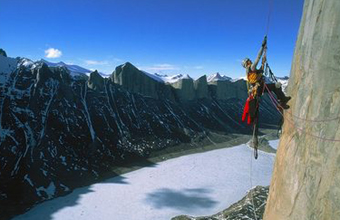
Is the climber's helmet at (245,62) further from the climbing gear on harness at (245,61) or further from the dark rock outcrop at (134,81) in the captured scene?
the dark rock outcrop at (134,81)

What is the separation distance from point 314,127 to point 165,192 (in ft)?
175

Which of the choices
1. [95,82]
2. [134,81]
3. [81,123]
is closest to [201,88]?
[134,81]

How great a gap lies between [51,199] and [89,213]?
36.5ft

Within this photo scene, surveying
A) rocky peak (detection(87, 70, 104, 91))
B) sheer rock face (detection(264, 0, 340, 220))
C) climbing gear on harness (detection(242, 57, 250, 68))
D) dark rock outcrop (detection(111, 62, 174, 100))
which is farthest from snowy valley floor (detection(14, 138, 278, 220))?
dark rock outcrop (detection(111, 62, 174, 100))

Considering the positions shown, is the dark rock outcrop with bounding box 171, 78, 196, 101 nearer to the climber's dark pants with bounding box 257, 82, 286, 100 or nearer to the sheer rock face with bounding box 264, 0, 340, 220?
the climber's dark pants with bounding box 257, 82, 286, 100

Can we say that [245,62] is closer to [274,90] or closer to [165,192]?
[274,90]

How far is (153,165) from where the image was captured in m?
76.6

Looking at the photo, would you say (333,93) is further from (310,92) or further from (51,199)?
(51,199)

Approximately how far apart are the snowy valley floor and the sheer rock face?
40758mm

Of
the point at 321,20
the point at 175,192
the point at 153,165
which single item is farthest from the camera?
the point at 153,165

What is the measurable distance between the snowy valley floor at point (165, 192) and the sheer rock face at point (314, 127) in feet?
134

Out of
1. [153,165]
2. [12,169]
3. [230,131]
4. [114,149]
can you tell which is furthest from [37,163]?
[230,131]

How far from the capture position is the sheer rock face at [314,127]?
635 cm

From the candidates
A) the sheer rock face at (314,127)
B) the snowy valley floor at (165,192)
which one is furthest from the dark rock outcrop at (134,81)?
the sheer rock face at (314,127)
